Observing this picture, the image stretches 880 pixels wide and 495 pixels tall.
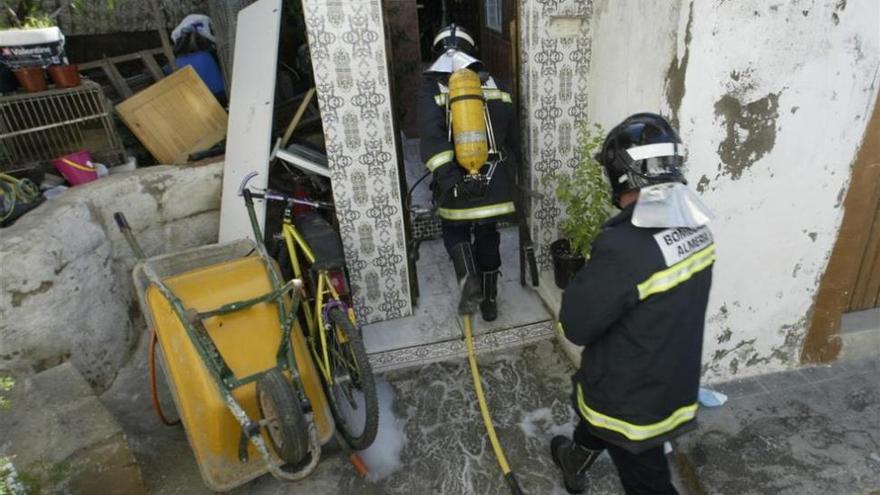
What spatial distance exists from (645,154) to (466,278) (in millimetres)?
1849

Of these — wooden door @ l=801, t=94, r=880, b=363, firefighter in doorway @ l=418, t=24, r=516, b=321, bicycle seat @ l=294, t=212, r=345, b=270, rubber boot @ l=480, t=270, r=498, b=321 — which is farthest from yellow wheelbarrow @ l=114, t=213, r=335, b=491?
wooden door @ l=801, t=94, r=880, b=363

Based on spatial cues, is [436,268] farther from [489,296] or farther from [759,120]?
[759,120]

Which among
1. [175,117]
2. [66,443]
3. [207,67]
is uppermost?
[207,67]

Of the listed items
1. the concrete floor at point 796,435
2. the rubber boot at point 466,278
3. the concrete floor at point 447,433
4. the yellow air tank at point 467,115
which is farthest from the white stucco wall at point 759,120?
the rubber boot at point 466,278

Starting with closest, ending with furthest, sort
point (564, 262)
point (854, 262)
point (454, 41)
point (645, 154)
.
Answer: point (645, 154), point (854, 262), point (454, 41), point (564, 262)

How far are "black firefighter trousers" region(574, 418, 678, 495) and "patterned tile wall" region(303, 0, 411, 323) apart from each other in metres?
2.16

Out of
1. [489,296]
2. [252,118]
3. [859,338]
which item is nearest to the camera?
[859,338]

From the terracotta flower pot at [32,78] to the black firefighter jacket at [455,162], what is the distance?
10.1 feet

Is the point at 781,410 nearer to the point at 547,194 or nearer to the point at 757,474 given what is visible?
the point at 757,474

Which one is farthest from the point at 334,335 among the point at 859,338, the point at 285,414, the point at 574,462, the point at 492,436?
the point at 859,338

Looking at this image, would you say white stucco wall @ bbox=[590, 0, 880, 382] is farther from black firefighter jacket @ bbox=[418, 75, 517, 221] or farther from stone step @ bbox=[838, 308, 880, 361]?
black firefighter jacket @ bbox=[418, 75, 517, 221]

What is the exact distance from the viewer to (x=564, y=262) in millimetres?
3750

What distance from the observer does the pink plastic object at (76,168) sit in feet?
13.3

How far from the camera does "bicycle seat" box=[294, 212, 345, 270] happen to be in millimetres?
3129
